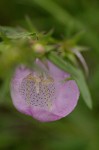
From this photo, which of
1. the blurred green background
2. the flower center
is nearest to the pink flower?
the flower center

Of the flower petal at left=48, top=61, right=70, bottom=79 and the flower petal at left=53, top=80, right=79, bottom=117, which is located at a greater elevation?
the flower petal at left=48, top=61, right=70, bottom=79

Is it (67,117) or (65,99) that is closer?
(65,99)

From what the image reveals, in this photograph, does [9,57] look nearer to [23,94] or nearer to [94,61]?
[23,94]

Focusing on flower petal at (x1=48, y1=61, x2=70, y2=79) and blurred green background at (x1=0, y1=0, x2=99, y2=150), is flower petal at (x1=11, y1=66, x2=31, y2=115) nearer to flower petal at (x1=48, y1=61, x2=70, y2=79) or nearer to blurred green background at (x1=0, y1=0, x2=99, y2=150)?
flower petal at (x1=48, y1=61, x2=70, y2=79)

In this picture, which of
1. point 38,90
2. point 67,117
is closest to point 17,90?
point 38,90

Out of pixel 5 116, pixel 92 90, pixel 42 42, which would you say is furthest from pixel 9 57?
pixel 5 116

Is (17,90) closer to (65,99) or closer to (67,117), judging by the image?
(65,99)

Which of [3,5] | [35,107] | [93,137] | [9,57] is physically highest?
Answer: [3,5]
